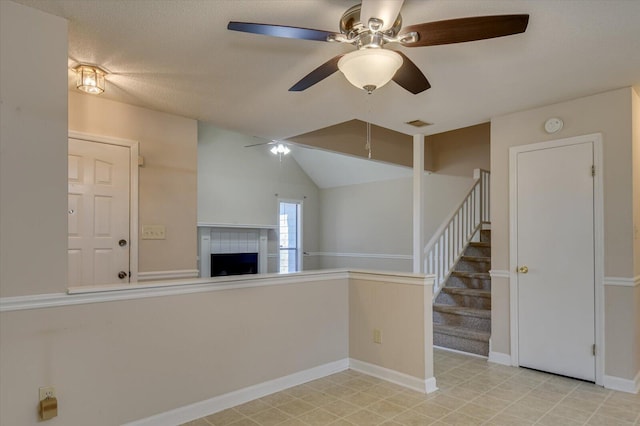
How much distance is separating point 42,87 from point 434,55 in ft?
7.57

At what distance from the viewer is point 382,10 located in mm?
1583

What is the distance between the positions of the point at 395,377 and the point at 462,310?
1.46 metres

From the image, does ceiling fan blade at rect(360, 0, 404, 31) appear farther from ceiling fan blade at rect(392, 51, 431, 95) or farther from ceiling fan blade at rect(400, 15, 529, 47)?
ceiling fan blade at rect(392, 51, 431, 95)

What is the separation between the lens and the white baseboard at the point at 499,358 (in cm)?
364

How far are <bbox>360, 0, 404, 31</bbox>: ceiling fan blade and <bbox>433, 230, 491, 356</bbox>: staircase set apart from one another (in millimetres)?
3388

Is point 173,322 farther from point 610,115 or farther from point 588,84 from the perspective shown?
point 610,115

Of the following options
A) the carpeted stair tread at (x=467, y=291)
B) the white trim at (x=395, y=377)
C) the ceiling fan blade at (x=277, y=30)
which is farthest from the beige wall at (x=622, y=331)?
the ceiling fan blade at (x=277, y=30)

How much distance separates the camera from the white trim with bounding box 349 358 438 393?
305 cm

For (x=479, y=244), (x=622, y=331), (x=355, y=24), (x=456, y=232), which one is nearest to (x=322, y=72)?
(x=355, y=24)

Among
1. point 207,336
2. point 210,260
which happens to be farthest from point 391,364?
point 210,260

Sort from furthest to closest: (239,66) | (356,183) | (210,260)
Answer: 1. (356,183)
2. (210,260)
3. (239,66)

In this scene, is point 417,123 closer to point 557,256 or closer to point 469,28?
point 557,256

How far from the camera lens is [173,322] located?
8.43ft

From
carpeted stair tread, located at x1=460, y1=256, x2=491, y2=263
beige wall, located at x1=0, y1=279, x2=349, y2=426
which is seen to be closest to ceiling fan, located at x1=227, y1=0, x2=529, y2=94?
beige wall, located at x1=0, y1=279, x2=349, y2=426
